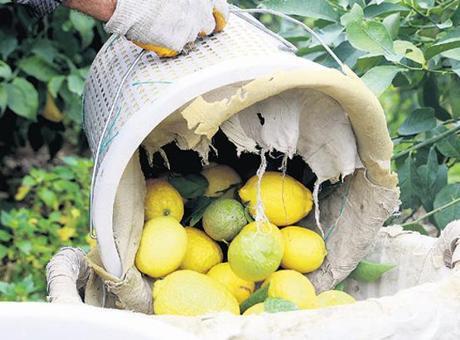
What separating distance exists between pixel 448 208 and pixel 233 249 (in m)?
0.47

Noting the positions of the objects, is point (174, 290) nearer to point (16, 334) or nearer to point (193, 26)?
point (193, 26)

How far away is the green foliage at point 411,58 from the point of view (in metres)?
1.53

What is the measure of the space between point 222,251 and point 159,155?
190 mm

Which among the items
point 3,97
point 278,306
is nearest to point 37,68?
point 3,97

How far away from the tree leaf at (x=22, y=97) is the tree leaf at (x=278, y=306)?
1171mm

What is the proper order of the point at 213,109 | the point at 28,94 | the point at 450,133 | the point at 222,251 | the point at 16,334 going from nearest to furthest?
the point at 16,334 < the point at 213,109 < the point at 222,251 < the point at 450,133 < the point at 28,94

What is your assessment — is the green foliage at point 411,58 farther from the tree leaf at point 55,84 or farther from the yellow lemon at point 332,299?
the tree leaf at point 55,84

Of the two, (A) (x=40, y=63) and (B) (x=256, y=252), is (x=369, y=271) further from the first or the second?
(A) (x=40, y=63)

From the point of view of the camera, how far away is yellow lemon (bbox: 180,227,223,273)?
148 cm

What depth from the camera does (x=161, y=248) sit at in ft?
4.62

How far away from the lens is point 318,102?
1354mm

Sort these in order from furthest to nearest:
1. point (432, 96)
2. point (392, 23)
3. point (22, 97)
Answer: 1. point (22, 97)
2. point (432, 96)
3. point (392, 23)

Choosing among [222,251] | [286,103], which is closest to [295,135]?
[286,103]

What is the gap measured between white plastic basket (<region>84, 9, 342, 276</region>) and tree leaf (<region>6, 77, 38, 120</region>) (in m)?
0.80
